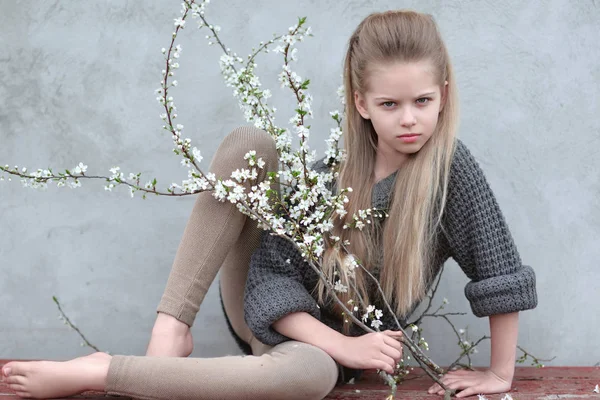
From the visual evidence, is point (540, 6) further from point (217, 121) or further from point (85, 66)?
point (85, 66)

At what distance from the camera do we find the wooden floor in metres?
1.98

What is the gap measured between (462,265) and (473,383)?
31cm

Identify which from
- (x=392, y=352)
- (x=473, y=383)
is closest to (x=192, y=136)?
(x=392, y=352)

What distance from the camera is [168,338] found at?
6.67 ft

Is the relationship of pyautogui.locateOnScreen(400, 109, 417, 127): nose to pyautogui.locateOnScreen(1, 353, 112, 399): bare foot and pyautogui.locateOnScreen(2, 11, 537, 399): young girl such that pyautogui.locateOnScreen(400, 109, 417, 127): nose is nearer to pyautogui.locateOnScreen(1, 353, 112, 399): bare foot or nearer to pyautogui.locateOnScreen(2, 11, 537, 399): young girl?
pyautogui.locateOnScreen(2, 11, 537, 399): young girl

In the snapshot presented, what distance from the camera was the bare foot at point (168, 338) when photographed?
201 centimetres

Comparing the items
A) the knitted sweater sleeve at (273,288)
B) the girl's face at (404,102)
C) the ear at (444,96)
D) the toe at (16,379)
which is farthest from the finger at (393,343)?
the toe at (16,379)

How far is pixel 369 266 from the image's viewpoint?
6.84 ft

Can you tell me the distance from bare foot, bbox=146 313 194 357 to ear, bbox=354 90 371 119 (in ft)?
2.40

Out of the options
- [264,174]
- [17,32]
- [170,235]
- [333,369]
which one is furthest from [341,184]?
[17,32]

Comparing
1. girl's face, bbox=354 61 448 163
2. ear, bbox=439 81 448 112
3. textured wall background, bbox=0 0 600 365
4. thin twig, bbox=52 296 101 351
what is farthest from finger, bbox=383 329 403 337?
thin twig, bbox=52 296 101 351

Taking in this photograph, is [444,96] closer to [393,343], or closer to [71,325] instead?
[393,343]

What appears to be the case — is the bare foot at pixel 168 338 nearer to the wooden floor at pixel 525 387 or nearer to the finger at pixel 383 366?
the wooden floor at pixel 525 387

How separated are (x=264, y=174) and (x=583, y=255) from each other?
3.76 feet
